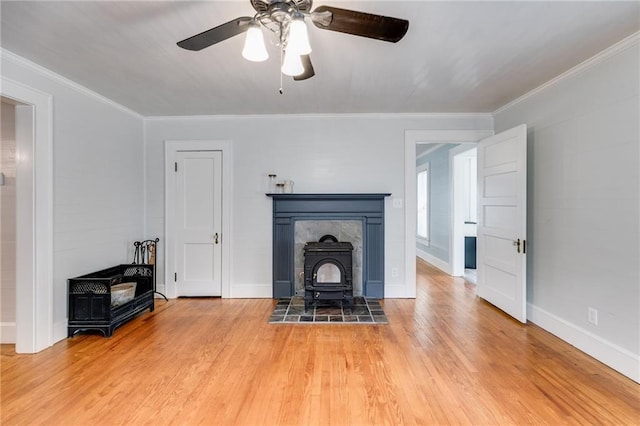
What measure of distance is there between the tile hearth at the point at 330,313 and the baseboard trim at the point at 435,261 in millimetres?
2336

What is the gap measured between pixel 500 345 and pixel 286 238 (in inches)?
99.3

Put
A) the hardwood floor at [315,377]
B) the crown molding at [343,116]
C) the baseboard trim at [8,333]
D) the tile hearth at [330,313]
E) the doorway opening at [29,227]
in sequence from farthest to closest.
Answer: the crown molding at [343,116] → the tile hearth at [330,313] → the baseboard trim at [8,333] → the doorway opening at [29,227] → the hardwood floor at [315,377]

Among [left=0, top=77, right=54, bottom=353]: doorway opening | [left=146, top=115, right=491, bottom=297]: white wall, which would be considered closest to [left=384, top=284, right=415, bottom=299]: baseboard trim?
[left=146, top=115, right=491, bottom=297]: white wall

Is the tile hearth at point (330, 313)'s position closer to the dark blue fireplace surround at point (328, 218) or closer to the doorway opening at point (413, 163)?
the dark blue fireplace surround at point (328, 218)

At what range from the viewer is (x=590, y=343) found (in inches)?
95.2

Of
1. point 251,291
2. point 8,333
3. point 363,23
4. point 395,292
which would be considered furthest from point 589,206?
point 8,333

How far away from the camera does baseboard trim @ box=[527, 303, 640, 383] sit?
2.10 meters

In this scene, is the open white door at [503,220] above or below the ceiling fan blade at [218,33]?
below

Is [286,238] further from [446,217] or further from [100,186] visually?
[446,217]

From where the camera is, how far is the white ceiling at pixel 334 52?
1.79m

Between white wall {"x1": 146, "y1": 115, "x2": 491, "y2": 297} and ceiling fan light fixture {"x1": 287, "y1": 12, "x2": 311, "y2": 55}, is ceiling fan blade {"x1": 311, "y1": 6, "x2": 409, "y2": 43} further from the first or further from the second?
white wall {"x1": 146, "y1": 115, "x2": 491, "y2": 297}

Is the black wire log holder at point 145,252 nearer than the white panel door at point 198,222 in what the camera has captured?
Yes

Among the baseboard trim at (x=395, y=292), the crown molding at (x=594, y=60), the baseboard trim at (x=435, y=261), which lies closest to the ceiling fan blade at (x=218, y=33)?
the crown molding at (x=594, y=60)

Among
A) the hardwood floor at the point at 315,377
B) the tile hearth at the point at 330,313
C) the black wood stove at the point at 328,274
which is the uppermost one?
the black wood stove at the point at 328,274
